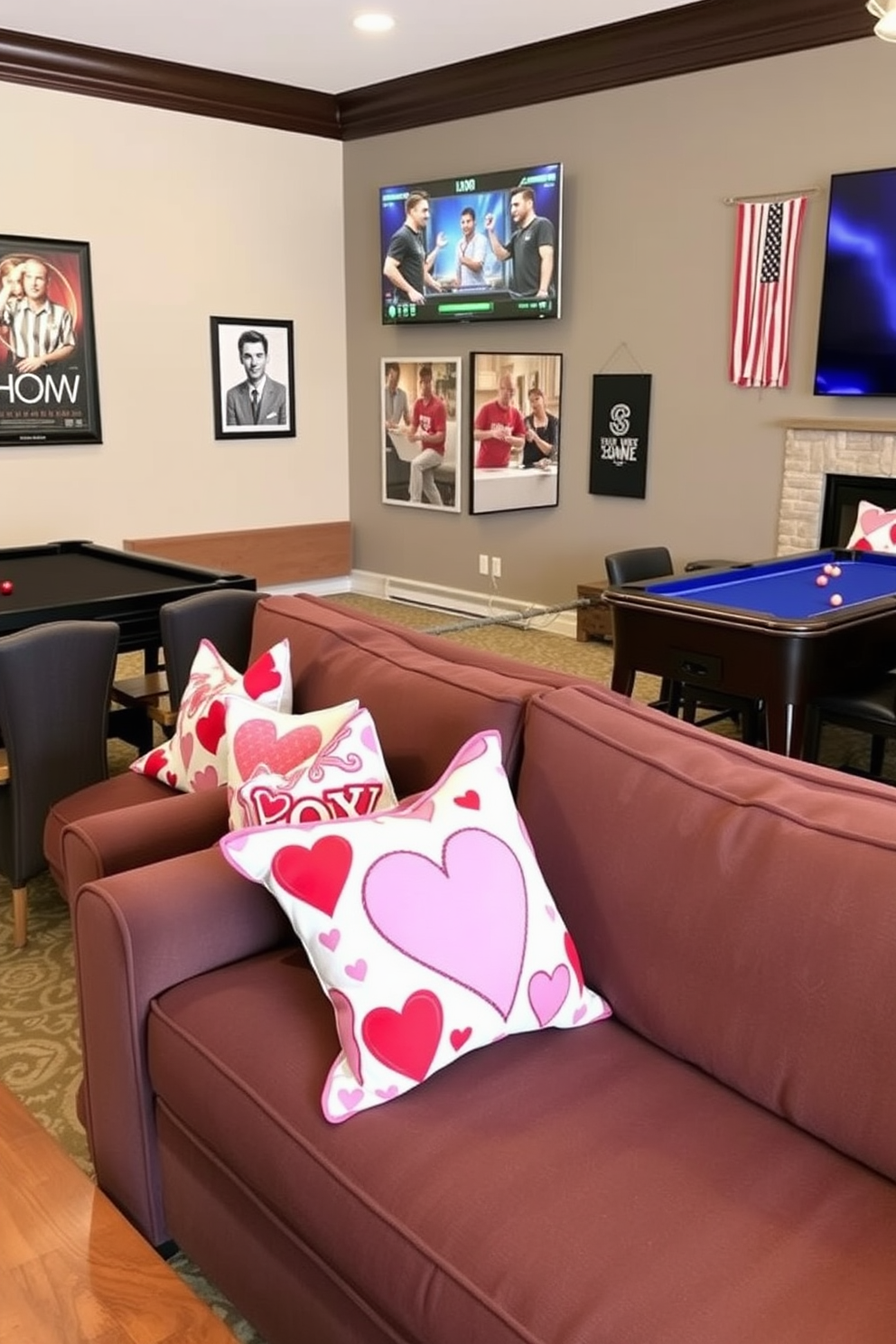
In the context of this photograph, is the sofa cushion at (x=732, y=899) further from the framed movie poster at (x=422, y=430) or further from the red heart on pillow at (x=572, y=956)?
the framed movie poster at (x=422, y=430)

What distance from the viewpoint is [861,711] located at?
139 inches

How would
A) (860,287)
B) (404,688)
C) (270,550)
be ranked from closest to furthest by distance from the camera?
1. (404,688)
2. (860,287)
3. (270,550)

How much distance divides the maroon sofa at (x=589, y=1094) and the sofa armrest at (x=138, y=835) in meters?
0.26

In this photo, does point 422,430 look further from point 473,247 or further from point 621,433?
point 621,433

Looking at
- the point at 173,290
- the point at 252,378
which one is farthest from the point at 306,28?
the point at 252,378

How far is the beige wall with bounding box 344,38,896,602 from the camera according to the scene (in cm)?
518

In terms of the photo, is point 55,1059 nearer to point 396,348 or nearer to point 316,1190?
point 316,1190

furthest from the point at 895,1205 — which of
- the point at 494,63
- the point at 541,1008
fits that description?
the point at 494,63

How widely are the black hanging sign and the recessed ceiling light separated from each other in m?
2.07

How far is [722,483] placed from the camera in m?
5.78

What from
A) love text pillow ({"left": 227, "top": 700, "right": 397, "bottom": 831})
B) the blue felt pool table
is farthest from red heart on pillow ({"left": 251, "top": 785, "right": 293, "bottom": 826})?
the blue felt pool table

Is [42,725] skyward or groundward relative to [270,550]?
skyward

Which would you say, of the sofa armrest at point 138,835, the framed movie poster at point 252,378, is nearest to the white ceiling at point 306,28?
the framed movie poster at point 252,378

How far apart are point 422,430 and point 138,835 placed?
5.41 metres
